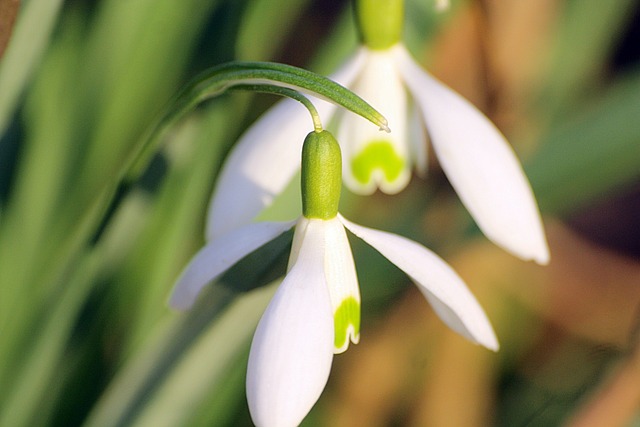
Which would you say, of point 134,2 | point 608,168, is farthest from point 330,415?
point 134,2

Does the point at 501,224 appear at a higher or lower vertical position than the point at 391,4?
lower

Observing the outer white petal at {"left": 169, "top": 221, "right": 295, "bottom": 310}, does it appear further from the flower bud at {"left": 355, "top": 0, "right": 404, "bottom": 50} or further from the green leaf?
the flower bud at {"left": 355, "top": 0, "right": 404, "bottom": 50}

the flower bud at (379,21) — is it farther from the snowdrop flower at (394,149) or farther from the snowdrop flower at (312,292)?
the snowdrop flower at (312,292)

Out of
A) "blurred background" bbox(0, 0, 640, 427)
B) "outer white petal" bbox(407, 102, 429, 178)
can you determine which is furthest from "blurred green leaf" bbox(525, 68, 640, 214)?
"outer white petal" bbox(407, 102, 429, 178)

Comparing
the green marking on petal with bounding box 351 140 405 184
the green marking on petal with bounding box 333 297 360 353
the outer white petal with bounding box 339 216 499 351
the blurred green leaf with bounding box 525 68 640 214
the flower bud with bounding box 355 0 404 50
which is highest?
the blurred green leaf with bounding box 525 68 640 214

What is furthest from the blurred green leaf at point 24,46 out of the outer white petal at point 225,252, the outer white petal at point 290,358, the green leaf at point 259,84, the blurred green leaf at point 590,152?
the blurred green leaf at point 590,152

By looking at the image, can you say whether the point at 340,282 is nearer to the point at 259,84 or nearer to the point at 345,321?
Answer: the point at 345,321

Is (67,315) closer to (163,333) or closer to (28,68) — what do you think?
(163,333)
